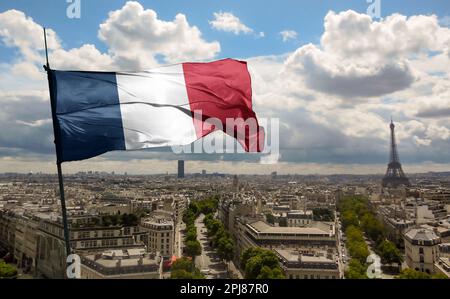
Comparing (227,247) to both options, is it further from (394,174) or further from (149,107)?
(394,174)

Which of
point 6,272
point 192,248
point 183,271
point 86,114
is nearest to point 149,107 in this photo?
point 86,114

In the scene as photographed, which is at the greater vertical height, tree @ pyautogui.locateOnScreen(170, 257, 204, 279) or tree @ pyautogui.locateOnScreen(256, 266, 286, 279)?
tree @ pyautogui.locateOnScreen(170, 257, 204, 279)

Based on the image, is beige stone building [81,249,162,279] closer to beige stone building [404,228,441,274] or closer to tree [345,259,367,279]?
tree [345,259,367,279]

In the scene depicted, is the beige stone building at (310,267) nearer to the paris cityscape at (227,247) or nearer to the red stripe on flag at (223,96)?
the paris cityscape at (227,247)

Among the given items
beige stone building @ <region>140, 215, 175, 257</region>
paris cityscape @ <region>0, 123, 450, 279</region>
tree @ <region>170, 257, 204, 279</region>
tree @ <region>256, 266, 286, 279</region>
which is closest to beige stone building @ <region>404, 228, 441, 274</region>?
paris cityscape @ <region>0, 123, 450, 279</region>

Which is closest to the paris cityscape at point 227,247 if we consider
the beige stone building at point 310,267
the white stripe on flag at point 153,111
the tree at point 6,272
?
the beige stone building at point 310,267
